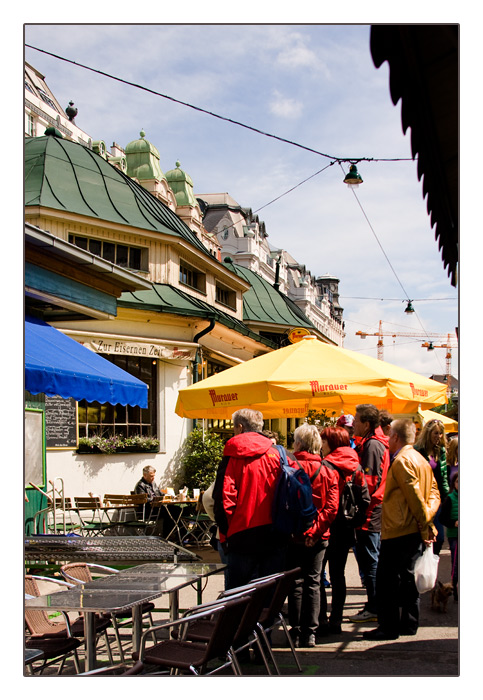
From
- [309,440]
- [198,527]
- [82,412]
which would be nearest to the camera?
[309,440]

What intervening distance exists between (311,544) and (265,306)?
2051cm

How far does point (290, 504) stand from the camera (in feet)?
19.0

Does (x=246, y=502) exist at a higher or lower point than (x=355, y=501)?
higher

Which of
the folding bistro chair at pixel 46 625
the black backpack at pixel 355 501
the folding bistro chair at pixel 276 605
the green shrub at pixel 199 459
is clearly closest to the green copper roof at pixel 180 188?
the green shrub at pixel 199 459

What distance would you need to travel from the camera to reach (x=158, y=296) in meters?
15.9

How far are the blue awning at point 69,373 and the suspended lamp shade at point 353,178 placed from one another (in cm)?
268

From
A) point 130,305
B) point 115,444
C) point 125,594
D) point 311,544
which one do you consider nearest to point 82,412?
point 115,444

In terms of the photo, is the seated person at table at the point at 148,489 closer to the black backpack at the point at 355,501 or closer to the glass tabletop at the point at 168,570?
the black backpack at the point at 355,501

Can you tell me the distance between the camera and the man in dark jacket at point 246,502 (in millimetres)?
5746

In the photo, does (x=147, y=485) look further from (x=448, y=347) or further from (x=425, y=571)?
(x=448, y=347)

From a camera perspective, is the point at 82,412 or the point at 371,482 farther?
the point at 82,412

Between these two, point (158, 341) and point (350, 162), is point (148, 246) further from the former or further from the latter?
point (350, 162)

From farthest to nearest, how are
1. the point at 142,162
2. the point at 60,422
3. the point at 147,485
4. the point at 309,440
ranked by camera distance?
the point at 142,162 → the point at 60,422 → the point at 147,485 → the point at 309,440

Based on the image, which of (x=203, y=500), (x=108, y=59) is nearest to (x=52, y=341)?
(x=203, y=500)
